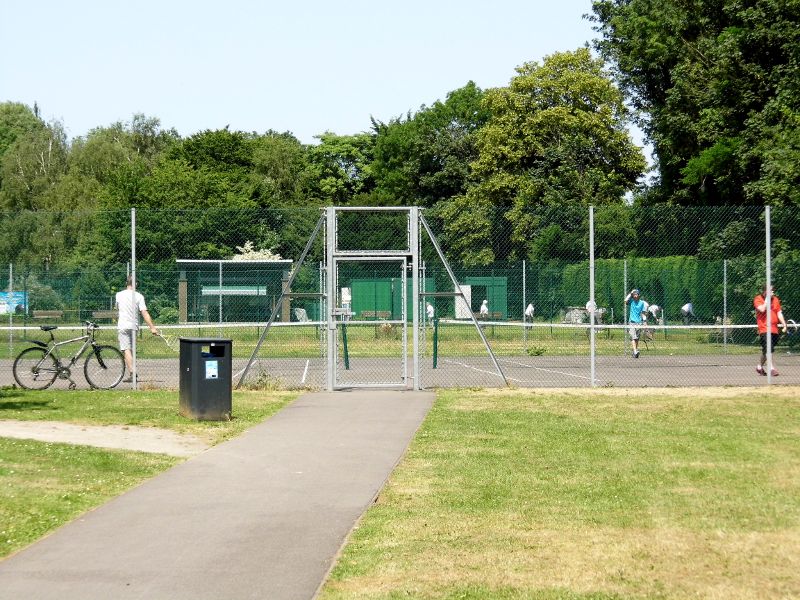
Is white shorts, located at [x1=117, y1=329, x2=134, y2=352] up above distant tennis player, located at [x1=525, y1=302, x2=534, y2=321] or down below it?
below

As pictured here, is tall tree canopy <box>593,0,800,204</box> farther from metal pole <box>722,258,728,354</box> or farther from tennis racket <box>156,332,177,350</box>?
tennis racket <box>156,332,177,350</box>

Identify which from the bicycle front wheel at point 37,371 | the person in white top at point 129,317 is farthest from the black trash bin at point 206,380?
the bicycle front wheel at point 37,371

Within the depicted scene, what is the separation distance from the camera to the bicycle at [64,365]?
1998 centimetres

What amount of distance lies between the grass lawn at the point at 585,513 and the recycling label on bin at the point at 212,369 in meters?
2.82

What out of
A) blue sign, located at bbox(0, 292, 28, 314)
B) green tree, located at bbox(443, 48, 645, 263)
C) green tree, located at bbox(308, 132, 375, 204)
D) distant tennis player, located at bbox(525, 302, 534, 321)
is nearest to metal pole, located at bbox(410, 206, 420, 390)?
distant tennis player, located at bbox(525, 302, 534, 321)

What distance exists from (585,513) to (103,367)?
509 inches

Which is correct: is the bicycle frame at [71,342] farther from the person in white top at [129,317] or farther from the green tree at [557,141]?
the green tree at [557,141]

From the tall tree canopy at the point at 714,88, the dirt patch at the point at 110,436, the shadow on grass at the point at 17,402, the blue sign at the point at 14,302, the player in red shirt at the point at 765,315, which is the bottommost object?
the dirt patch at the point at 110,436

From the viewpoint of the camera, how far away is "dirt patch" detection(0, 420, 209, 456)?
1290cm

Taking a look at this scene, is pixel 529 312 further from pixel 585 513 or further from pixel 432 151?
pixel 432 151

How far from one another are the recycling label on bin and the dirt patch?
3.78 ft

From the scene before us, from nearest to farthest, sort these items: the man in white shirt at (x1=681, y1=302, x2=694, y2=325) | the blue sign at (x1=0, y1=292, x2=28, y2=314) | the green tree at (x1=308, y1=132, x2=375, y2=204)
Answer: the blue sign at (x1=0, y1=292, x2=28, y2=314) → the man in white shirt at (x1=681, y1=302, x2=694, y2=325) → the green tree at (x1=308, y1=132, x2=375, y2=204)

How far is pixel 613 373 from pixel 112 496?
15.8 metres

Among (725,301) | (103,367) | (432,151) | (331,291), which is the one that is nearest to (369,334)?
(331,291)
